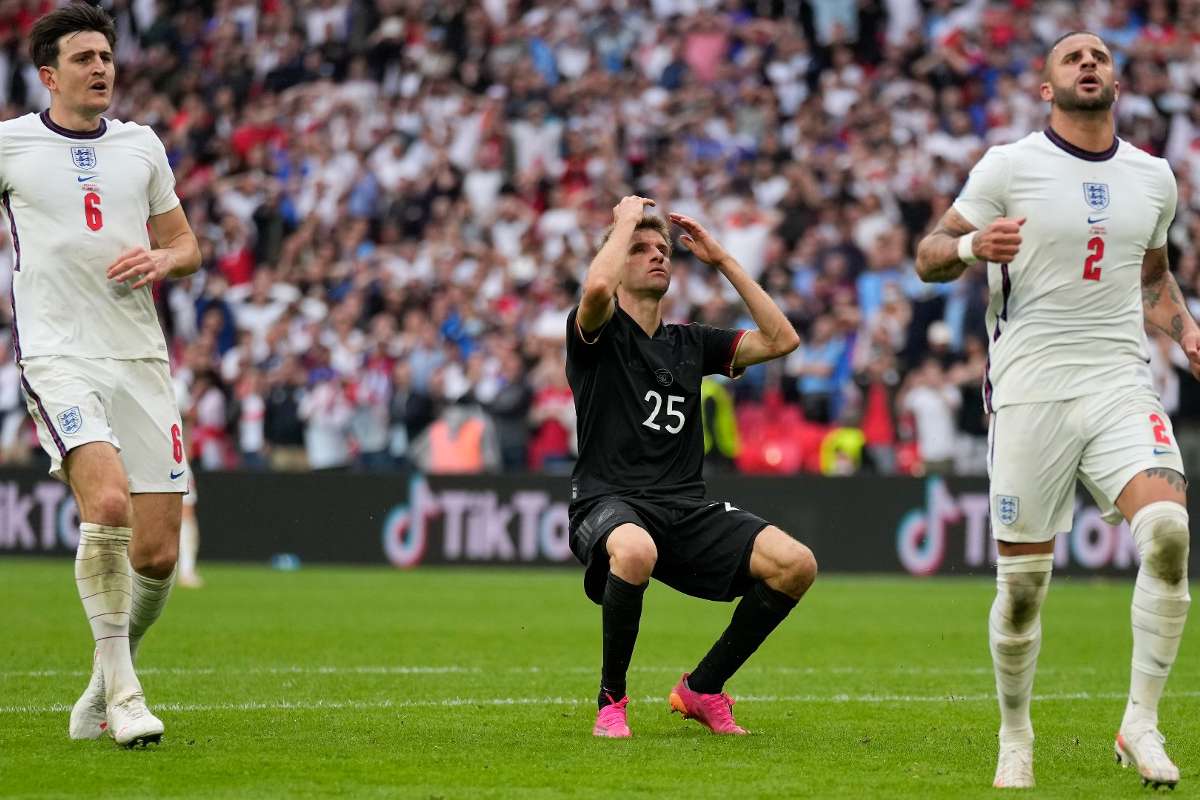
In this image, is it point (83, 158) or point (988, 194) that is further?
point (83, 158)

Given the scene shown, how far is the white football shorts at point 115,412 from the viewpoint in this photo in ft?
23.5

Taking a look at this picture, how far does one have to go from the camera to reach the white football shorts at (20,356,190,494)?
23.5 ft

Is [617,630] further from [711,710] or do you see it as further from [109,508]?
[109,508]

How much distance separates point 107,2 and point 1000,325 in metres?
23.5

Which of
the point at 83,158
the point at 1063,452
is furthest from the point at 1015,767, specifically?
the point at 83,158

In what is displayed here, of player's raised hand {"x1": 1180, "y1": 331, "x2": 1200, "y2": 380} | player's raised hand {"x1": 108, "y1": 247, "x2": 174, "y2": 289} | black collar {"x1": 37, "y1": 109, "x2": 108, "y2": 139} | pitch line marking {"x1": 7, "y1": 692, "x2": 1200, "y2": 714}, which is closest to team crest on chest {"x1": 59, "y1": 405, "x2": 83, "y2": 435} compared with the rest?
player's raised hand {"x1": 108, "y1": 247, "x2": 174, "y2": 289}

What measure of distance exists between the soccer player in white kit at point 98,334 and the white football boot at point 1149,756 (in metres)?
3.67

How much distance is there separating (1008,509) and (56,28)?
13.9 feet

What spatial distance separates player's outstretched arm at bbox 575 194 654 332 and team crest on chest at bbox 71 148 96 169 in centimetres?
209

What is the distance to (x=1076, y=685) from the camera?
1009 centimetres

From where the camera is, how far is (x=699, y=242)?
810 cm

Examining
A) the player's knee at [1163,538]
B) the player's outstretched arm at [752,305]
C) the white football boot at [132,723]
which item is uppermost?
the player's outstretched arm at [752,305]

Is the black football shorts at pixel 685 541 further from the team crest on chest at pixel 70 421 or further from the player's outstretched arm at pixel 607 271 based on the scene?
the team crest on chest at pixel 70 421

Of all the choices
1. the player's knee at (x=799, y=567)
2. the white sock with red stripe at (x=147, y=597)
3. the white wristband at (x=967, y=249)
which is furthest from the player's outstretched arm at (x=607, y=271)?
the white sock with red stripe at (x=147, y=597)
